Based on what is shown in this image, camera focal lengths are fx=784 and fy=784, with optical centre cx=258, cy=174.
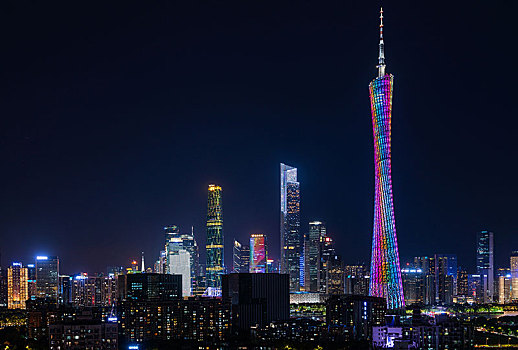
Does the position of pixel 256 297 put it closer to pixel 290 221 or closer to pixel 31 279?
pixel 31 279

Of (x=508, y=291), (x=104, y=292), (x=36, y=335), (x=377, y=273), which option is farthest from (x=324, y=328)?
(x=508, y=291)

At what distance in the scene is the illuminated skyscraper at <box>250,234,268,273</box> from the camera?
257 ft

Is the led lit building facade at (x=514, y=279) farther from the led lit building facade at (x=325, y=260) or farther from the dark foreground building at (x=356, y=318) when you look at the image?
the dark foreground building at (x=356, y=318)

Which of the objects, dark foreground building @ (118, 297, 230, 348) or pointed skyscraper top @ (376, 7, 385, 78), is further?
pointed skyscraper top @ (376, 7, 385, 78)

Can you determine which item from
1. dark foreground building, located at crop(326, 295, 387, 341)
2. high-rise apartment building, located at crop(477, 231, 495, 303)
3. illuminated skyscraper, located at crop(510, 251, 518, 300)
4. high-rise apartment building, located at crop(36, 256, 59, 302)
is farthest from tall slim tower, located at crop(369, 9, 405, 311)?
high-rise apartment building, located at crop(477, 231, 495, 303)

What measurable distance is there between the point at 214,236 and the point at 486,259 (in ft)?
103

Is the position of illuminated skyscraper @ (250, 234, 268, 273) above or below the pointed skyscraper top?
below

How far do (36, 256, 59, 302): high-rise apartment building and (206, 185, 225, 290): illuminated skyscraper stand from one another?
14.8 m

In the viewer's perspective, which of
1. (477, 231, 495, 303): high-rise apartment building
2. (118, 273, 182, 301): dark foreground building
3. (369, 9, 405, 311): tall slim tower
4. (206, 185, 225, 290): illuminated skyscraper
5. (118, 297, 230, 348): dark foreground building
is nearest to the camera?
(369, 9, 405, 311): tall slim tower

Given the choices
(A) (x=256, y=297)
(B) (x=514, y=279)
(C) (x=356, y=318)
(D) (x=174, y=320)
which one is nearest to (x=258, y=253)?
(B) (x=514, y=279)

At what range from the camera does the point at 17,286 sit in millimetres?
68250

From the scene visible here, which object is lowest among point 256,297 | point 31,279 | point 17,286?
point 17,286

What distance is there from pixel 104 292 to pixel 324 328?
30034mm

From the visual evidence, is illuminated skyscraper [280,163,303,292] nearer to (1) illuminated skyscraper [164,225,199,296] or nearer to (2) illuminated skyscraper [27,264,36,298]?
(1) illuminated skyscraper [164,225,199,296]
